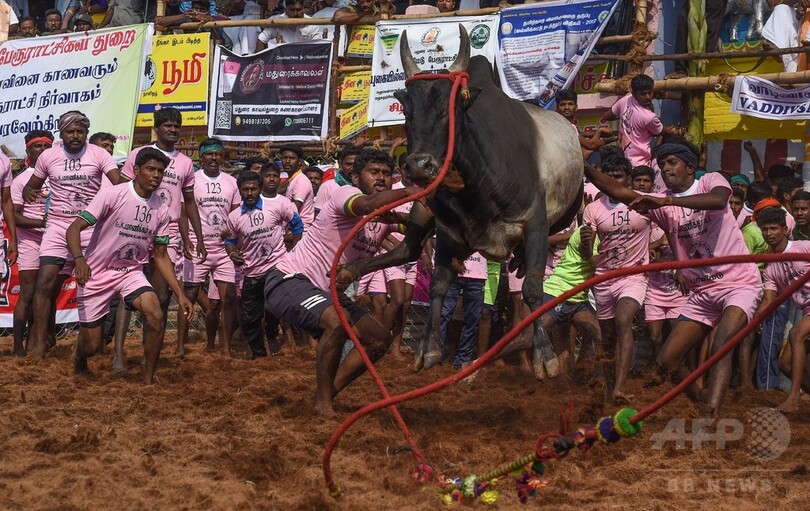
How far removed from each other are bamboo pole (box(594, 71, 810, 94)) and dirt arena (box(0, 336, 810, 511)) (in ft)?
11.7

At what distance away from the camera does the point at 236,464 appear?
20.1ft

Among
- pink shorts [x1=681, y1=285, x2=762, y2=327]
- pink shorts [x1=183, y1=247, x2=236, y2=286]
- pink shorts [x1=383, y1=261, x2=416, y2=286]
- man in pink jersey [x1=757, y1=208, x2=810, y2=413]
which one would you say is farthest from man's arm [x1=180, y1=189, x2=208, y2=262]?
man in pink jersey [x1=757, y1=208, x2=810, y2=413]

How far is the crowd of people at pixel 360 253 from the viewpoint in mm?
7941

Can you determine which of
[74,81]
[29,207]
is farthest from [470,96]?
[74,81]

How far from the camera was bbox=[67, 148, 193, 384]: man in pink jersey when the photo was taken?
29.3 ft

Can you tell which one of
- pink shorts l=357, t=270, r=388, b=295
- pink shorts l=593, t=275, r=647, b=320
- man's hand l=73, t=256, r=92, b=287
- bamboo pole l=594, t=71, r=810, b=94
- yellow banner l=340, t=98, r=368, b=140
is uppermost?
bamboo pole l=594, t=71, r=810, b=94

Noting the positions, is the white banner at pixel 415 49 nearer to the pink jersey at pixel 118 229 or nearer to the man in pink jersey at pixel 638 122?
the man in pink jersey at pixel 638 122

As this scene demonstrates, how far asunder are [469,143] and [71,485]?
9.70 feet

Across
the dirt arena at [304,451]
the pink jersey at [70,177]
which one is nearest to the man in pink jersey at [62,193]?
the pink jersey at [70,177]

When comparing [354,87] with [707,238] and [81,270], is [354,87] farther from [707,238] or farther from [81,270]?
[707,238]

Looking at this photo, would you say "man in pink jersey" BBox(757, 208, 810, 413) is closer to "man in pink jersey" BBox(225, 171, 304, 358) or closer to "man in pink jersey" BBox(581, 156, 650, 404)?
"man in pink jersey" BBox(581, 156, 650, 404)

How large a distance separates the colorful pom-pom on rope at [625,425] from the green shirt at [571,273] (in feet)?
16.3

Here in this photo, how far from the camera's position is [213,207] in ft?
38.1

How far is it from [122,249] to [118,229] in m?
0.17
